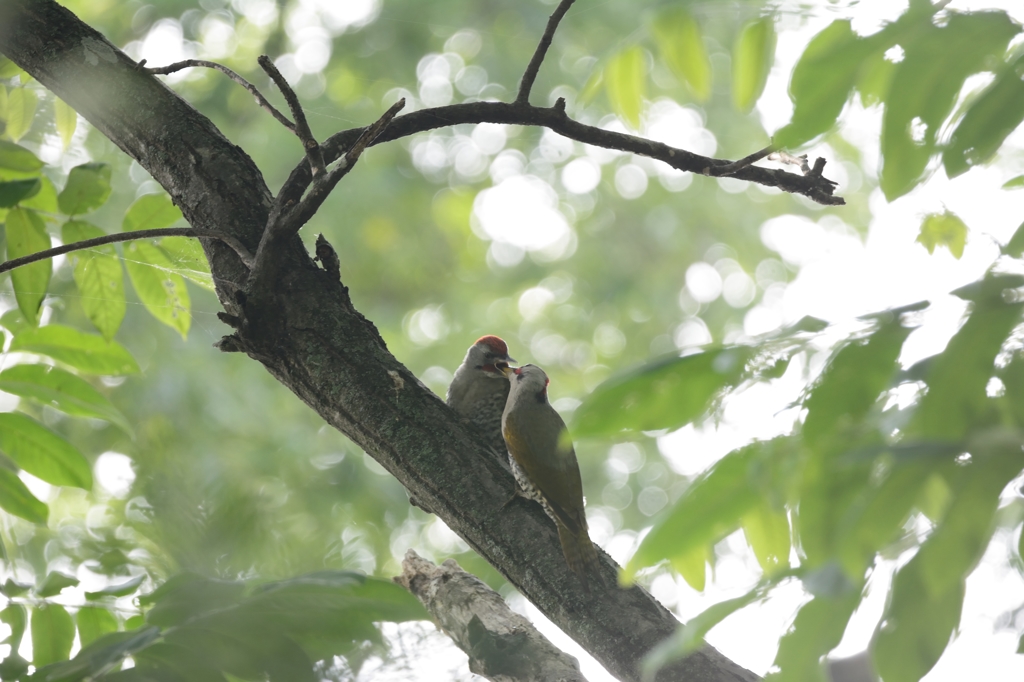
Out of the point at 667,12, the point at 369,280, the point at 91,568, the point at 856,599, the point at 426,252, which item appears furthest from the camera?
the point at 426,252

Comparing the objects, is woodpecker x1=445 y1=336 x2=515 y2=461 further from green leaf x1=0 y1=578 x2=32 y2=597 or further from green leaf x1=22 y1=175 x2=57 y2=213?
green leaf x1=0 y1=578 x2=32 y2=597

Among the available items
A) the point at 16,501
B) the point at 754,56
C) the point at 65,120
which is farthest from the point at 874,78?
the point at 65,120

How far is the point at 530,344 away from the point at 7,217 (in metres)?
5.72

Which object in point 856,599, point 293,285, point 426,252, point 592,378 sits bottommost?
point 856,599

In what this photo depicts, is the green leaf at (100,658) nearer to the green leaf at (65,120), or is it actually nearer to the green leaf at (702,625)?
the green leaf at (702,625)

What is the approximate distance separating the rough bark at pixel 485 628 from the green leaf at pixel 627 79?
38.1 inches

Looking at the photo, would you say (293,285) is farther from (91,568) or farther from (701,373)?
(701,373)

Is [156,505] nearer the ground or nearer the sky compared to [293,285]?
nearer the ground

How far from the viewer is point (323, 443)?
224 inches

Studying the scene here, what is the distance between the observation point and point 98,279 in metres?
2.02

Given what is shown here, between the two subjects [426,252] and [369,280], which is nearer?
[369,280]

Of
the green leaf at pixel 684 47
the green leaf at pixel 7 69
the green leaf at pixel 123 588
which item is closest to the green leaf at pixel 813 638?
the green leaf at pixel 684 47

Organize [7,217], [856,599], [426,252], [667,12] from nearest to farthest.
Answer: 1. [856,599]
2. [667,12]
3. [7,217]
4. [426,252]

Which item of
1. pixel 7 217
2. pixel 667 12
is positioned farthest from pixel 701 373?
pixel 7 217
